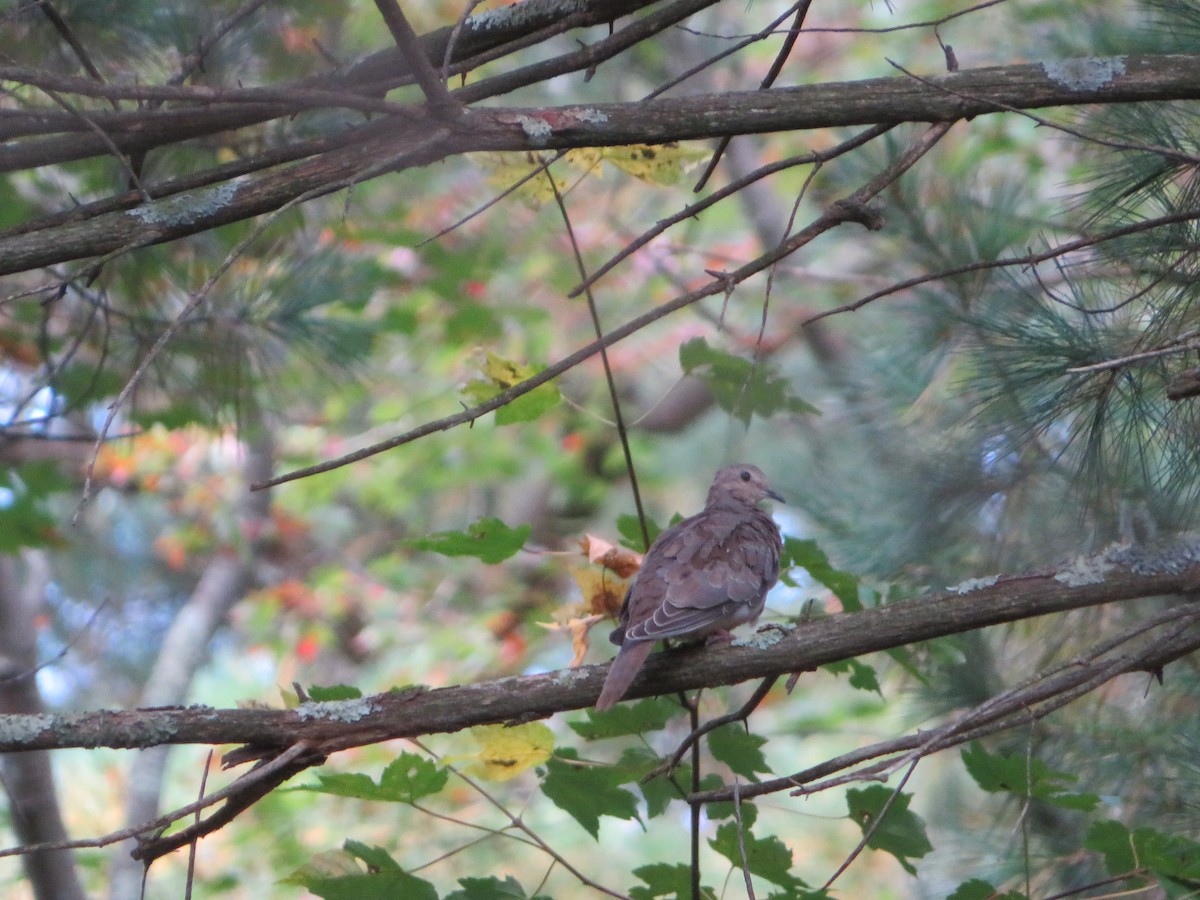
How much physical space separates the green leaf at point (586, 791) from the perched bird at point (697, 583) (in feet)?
0.55

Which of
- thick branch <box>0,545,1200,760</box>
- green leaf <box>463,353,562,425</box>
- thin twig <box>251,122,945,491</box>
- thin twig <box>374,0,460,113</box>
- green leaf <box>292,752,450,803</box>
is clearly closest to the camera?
thin twig <box>374,0,460,113</box>

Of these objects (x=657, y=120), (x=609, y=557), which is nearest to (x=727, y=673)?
(x=609, y=557)

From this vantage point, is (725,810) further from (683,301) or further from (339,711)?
(683,301)

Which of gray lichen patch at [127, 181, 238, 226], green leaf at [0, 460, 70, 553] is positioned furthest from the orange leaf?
green leaf at [0, 460, 70, 553]

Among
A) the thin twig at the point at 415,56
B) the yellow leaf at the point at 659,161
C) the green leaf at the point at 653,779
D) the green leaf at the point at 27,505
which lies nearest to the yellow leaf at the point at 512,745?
the green leaf at the point at 653,779

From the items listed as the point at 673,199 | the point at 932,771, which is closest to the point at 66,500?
the point at 673,199

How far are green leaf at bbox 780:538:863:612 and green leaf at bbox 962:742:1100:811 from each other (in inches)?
15.1

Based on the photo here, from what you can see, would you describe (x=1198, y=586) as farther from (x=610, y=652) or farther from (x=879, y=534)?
(x=610, y=652)

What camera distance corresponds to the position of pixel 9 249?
1.95 m

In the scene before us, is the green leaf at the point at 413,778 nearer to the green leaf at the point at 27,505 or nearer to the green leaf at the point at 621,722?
the green leaf at the point at 621,722

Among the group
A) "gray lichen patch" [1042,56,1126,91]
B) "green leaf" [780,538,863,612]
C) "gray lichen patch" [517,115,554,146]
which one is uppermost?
"gray lichen patch" [1042,56,1126,91]

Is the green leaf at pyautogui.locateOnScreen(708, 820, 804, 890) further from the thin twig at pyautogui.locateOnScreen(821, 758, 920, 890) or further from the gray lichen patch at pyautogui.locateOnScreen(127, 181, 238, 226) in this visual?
the gray lichen patch at pyautogui.locateOnScreen(127, 181, 238, 226)

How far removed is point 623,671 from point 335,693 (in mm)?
539

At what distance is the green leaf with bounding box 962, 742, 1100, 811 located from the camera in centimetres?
221
